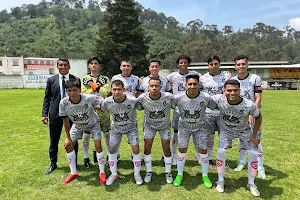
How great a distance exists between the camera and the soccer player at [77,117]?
5021 mm

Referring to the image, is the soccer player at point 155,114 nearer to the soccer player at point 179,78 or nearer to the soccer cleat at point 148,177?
the soccer cleat at point 148,177

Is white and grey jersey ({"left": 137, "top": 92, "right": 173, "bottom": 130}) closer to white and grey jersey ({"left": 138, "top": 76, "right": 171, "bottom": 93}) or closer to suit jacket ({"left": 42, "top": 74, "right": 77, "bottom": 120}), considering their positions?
white and grey jersey ({"left": 138, "top": 76, "right": 171, "bottom": 93})

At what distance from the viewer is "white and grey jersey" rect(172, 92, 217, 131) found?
4906 mm

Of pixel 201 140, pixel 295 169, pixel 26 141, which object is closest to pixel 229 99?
pixel 201 140

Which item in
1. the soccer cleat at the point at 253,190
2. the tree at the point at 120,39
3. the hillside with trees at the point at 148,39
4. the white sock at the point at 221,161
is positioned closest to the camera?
the soccer cleat at the point at 253,190

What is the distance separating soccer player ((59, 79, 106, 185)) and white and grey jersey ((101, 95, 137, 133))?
0.86 feet

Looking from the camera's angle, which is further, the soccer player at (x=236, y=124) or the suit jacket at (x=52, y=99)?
the suit jacket at (x=52, y=99)

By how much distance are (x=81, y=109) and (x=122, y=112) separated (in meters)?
0.80

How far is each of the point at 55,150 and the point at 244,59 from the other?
443cm

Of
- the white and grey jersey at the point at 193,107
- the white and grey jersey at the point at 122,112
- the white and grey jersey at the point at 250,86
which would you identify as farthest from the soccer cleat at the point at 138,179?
the white and grey jersey at the point at 250,86

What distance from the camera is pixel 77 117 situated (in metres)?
5.15

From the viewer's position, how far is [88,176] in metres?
5.45

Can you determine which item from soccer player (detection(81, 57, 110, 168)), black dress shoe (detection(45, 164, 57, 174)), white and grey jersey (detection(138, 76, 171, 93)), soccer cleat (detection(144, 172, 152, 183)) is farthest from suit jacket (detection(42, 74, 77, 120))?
soccer cleat (detection(144, 172, 152, 183))

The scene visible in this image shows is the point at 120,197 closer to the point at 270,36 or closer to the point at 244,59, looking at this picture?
the point at 244,59
